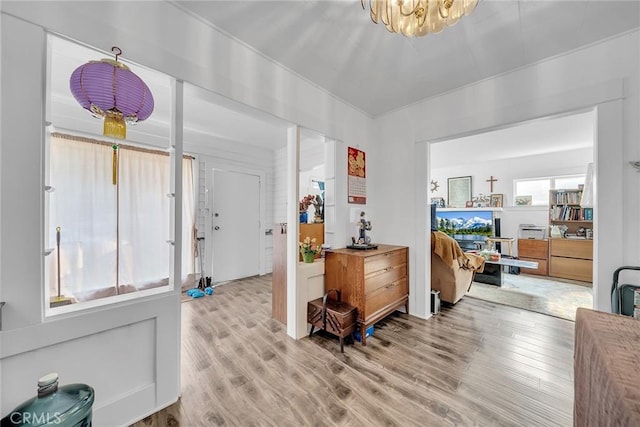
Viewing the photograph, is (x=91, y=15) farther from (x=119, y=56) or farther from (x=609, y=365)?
(x=609, y=365)

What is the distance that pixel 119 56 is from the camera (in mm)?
1391

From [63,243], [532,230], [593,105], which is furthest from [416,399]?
[532,230]

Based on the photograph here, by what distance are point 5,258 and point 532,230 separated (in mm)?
7524

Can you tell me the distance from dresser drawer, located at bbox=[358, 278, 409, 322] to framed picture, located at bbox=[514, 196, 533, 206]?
15.7ft

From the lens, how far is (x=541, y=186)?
5.51 m

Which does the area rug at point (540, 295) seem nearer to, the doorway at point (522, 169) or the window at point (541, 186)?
the doorway at point (522, 169)

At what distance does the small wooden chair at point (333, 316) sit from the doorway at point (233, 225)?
2.42m

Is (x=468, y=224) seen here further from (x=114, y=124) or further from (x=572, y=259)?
(x=114, y=124)

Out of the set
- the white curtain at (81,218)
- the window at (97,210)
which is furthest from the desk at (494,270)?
the white curtain at (81,218)

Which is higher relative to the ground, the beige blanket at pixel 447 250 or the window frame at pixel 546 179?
the window frame at pixel 546 179

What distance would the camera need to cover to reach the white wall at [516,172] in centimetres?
506

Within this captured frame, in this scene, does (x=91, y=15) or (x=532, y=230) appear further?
(x=532, y=230)

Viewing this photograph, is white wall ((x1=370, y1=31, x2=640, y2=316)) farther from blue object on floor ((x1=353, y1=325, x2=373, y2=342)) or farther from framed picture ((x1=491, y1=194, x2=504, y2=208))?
framed picture ((x1=491, y1=194, x2=504, y2=208))

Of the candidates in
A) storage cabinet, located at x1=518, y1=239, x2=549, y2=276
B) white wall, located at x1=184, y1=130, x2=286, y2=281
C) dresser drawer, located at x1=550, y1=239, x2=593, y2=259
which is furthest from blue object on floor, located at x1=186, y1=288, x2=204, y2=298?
dresser drawer, located at x1=550, y1=239, x2=593, y2=259
